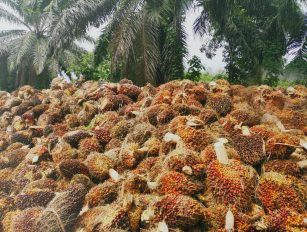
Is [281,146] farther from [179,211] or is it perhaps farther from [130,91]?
[130,91]

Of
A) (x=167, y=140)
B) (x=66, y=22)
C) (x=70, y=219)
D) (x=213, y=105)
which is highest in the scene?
(x=66, y=22)

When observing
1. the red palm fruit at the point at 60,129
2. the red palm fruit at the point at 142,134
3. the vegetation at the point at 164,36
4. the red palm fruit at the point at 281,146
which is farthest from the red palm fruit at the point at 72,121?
the vegetation at the point at 164,36

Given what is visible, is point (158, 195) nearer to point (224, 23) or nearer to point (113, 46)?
point (113, 46)

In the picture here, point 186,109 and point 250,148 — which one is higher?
point 186,109

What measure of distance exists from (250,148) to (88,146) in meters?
1.50

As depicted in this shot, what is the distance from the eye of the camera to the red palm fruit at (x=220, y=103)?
12.5 feet

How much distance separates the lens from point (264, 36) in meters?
12.0

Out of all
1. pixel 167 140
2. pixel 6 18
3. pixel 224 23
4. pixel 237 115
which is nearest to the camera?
pixel 167 140

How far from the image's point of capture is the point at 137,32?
29.0 feet

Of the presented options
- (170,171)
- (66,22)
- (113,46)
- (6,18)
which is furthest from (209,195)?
(6,18)

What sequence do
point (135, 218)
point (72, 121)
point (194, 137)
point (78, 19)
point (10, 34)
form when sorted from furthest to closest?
point (10, 34), point (78, 19), point (72, 121), point (194, 137), point (135, 218)

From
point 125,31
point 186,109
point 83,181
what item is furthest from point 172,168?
point 125,31

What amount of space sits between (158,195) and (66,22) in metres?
7.20

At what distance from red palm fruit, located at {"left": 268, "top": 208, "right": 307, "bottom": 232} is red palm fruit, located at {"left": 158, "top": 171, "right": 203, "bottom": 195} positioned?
19.7 inches
